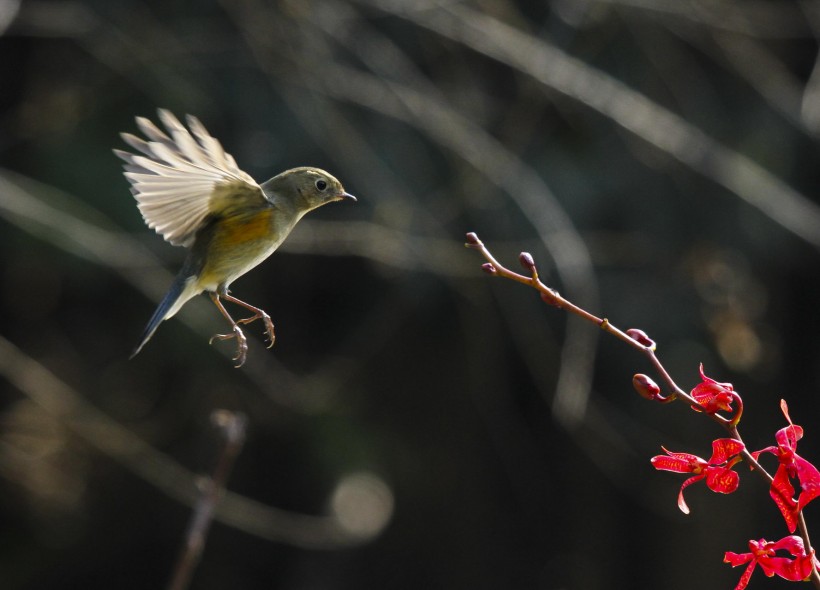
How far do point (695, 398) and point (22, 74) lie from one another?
506cm

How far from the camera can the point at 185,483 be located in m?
4.78

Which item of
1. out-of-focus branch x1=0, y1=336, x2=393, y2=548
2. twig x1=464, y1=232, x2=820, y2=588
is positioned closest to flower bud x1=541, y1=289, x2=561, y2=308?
twig x1=464, y1=232, x2=820, y2=588

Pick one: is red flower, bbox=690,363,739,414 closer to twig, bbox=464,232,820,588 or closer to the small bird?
twig, bbox=464,232,820,588

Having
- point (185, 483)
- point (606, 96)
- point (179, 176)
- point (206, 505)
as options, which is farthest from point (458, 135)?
point (206, 505)

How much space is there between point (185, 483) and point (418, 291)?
59.9 inches

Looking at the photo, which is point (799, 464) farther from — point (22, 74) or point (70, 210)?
point (22, 74)

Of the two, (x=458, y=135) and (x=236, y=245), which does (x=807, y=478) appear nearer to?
(x=236, y=245)

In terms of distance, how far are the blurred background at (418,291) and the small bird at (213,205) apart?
1.46 m

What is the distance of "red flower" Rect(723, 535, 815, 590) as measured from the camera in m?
1.27

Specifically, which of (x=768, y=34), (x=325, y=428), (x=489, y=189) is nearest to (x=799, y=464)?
(x=489, y=189)

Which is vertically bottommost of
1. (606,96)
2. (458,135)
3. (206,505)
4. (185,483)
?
(185,483)

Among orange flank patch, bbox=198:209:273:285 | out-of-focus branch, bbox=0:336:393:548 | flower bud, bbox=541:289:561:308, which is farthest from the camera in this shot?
out-of-focus branch, bbox=0:336:393:548

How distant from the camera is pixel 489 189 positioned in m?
4.82

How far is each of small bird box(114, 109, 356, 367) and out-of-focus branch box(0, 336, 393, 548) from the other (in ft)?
6.52
